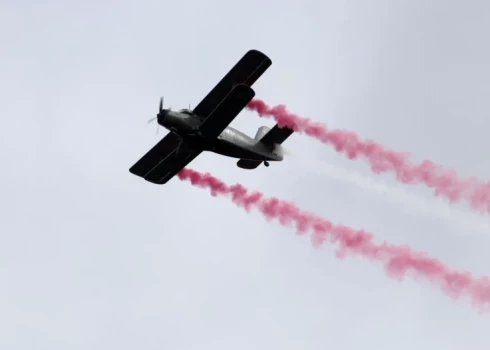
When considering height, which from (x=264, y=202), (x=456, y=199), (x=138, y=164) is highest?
(x=456, y=199)

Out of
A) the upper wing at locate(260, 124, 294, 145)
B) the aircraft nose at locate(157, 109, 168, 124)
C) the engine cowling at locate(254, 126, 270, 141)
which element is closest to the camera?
the aircraft nose at locate(157, 109, 168, 124)

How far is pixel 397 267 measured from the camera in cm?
4459

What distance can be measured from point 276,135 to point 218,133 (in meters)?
4.41

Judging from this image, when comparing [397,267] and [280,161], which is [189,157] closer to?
[280,161]

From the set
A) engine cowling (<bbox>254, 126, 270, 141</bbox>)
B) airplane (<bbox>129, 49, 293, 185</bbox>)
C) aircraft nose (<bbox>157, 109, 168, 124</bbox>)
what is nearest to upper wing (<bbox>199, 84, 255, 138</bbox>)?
airplane (<bbox>129, 49, 293, 185</bbox>)

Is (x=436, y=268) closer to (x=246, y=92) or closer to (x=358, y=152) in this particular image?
(x=358, y=152)

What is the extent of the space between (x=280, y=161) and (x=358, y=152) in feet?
14.2

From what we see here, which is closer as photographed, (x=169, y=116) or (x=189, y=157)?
(x=169, y=116)

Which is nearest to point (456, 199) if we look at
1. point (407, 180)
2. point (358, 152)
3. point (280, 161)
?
point (407, 180)

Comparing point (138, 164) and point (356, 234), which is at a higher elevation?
point (356, 234)

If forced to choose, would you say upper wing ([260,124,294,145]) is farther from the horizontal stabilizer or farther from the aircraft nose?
the aircraft nose

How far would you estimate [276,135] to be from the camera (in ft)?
159

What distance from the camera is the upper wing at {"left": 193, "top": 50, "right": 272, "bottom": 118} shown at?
43938mm

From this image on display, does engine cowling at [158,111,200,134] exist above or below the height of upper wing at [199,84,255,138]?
below
